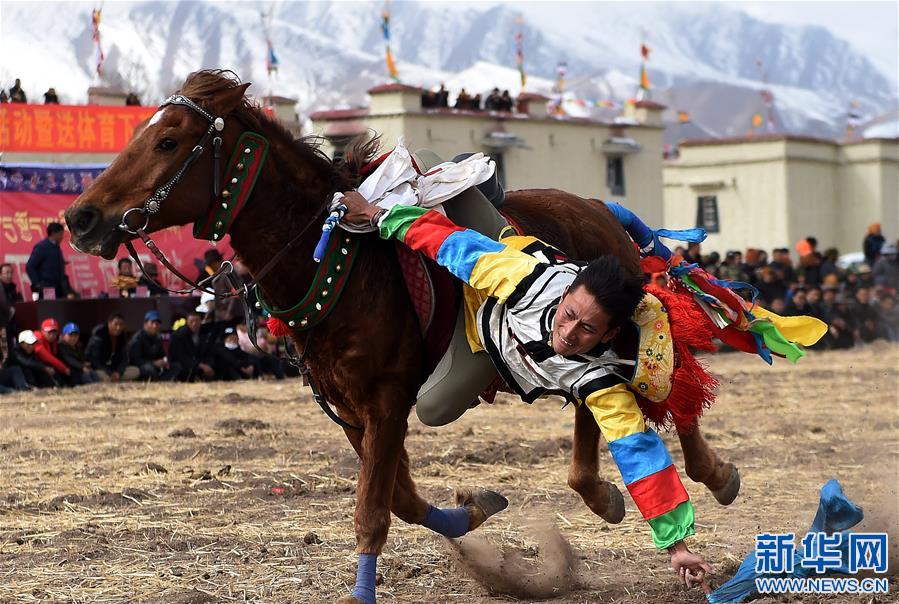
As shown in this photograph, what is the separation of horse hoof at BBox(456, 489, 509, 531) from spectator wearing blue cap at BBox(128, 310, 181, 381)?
26.0ft

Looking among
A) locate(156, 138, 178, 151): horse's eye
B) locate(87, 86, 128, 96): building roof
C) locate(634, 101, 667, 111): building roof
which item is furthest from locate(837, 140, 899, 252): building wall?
locate(156, 138, 178, 151): horse's eye

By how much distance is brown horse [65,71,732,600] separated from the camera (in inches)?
171

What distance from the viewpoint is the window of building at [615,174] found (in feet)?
117

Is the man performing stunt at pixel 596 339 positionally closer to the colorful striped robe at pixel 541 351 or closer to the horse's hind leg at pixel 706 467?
the colorful striped robe at pixel 541 351

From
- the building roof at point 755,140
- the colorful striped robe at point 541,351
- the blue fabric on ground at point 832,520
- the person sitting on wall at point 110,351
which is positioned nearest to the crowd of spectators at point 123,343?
the person sitting on wall at point 110,351

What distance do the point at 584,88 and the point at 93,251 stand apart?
115 meters

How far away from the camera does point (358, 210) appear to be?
14.7 feet

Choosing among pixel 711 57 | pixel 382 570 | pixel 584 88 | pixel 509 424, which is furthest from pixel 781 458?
pixel 711 57

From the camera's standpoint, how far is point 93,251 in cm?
427

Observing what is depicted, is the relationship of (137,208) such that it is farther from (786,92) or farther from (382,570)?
(786,92)

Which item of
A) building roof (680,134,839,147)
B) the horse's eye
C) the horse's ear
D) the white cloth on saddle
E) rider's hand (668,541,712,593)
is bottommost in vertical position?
rider's hand (668,541,712,593)

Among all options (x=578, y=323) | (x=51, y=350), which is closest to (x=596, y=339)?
(x=578, y=323)

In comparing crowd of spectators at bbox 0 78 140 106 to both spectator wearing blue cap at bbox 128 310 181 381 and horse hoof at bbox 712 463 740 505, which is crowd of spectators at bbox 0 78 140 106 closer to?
spectator wearing blue cap at bbox 128 310 181 381

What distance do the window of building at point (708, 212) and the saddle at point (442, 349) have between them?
39.6 meters
